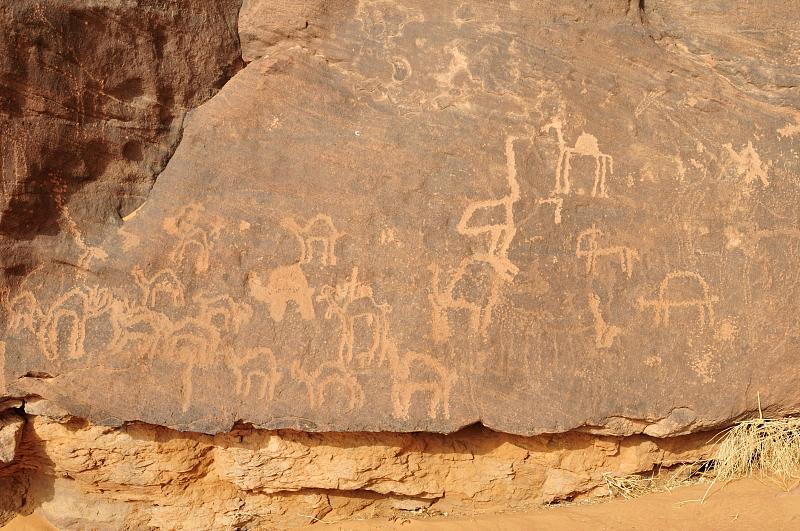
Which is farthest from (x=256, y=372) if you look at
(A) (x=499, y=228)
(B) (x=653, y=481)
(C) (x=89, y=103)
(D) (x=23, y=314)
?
(B) (x=653, y=481)

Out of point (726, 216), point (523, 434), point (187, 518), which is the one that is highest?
point (726, 216)

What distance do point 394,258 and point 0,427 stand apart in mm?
1965

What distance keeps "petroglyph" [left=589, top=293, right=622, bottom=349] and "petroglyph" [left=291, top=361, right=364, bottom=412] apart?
109cm

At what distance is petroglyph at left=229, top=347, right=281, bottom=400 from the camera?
10.1ft

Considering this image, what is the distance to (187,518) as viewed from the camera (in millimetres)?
3500

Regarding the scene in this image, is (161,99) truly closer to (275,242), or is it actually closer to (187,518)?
(275,242)

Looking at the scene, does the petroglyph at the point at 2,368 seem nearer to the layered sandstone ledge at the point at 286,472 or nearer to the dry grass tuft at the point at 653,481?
the layered sandstone ledge at the point at 286,472

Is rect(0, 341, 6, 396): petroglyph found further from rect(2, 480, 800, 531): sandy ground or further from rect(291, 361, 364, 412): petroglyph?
rect(291, 361, 364, 412): petroglyph

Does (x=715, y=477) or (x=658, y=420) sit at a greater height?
(x=658, y=420)

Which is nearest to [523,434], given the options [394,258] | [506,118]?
[394,258]

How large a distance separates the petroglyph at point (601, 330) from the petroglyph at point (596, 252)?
0.52 feet

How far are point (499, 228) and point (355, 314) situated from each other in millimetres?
765

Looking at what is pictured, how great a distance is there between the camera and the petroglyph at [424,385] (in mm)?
3059

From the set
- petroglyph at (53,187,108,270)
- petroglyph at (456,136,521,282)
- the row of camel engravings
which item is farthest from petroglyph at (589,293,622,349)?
petroglyph at (53,187,108,270)
